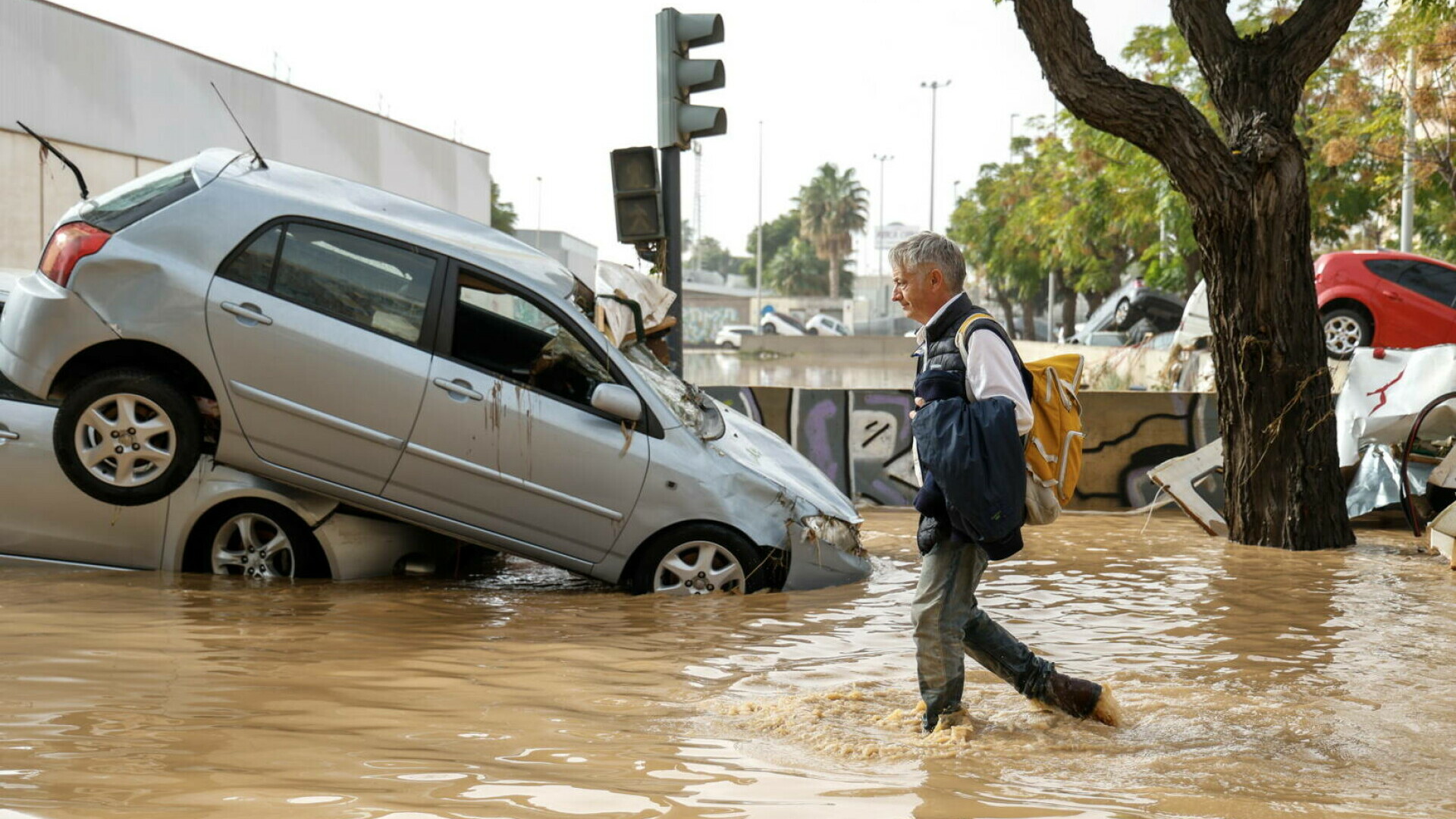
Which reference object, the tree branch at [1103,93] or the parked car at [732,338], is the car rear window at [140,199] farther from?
the parked car at [732,338]

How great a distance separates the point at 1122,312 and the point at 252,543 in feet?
77.7

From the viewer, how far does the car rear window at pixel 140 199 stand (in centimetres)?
648

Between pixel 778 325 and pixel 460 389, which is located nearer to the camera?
pixel 460 389

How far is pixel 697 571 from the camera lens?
678 centimetres

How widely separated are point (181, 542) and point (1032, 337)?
56809mm

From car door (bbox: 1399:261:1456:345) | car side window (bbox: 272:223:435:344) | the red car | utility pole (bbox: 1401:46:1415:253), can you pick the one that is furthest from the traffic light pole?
utility pole (bbox: 1401:46:1415:253)

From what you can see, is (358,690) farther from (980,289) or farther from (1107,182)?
(980,289)

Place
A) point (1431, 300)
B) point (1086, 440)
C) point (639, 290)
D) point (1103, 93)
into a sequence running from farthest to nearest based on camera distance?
point (1431, 300) < point (1086, 440) < point (1103, 93) < point (639, 290)

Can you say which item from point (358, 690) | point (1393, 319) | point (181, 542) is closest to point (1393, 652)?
point (358, 690)

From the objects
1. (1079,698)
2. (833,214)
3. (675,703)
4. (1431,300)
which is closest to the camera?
(1079,698)

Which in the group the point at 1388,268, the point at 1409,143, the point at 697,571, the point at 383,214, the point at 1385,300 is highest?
the point at 1409,143

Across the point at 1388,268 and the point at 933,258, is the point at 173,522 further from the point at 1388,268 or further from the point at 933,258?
the point at 1388,268

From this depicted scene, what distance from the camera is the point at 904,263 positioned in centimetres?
427

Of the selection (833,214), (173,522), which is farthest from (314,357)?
(833,214)
